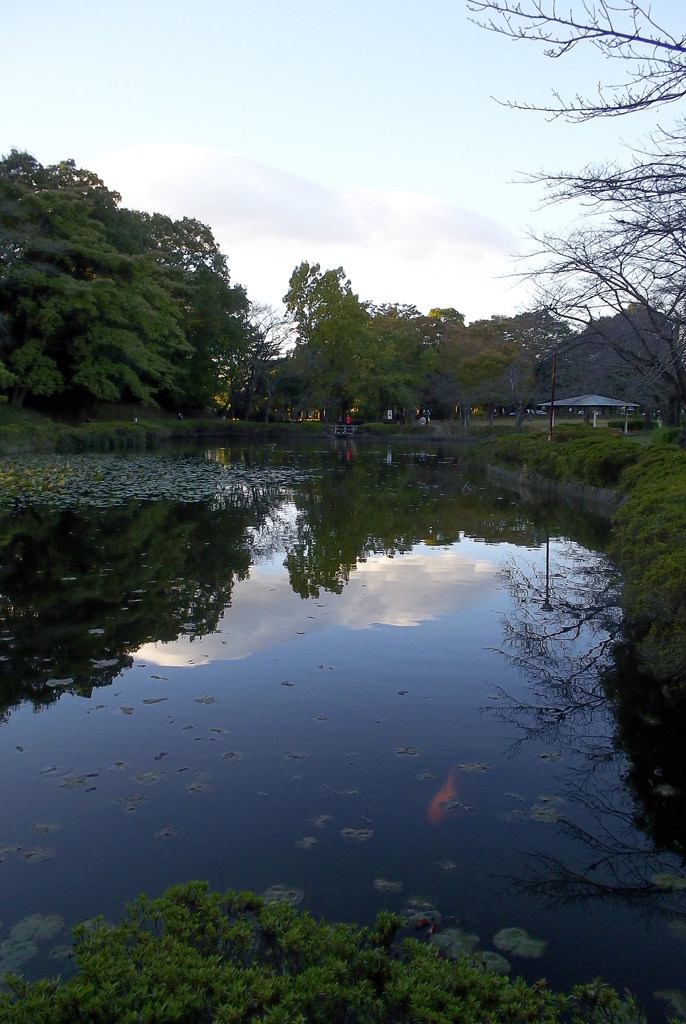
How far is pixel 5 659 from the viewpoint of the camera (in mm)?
6574

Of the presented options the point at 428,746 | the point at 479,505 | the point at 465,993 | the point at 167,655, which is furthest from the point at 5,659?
the point at 479,505

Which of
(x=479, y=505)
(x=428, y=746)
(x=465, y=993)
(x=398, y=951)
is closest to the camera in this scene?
(x=465, y=993)

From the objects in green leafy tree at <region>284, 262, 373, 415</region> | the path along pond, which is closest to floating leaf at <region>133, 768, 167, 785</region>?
the path along pond

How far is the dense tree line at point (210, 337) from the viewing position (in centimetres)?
3453

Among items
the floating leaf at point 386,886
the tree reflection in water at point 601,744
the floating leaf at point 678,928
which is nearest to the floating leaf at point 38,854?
the floating leaf at point 386,886

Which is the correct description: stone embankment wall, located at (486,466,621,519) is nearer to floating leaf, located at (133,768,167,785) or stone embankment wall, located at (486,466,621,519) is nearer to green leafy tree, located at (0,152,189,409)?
floating leaf, located at (133,768,167,785)

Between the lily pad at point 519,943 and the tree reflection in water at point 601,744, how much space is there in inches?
13.6

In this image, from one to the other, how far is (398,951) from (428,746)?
7.02 feet

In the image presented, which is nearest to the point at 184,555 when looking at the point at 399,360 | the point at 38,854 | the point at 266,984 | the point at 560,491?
the point at 38,854

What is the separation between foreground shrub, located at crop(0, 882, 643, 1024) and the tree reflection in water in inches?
39.6

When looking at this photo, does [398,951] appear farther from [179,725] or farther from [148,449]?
[148,449]

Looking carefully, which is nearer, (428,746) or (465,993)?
(465,993)

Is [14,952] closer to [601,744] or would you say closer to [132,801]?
[132,801]

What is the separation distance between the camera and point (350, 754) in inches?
196
